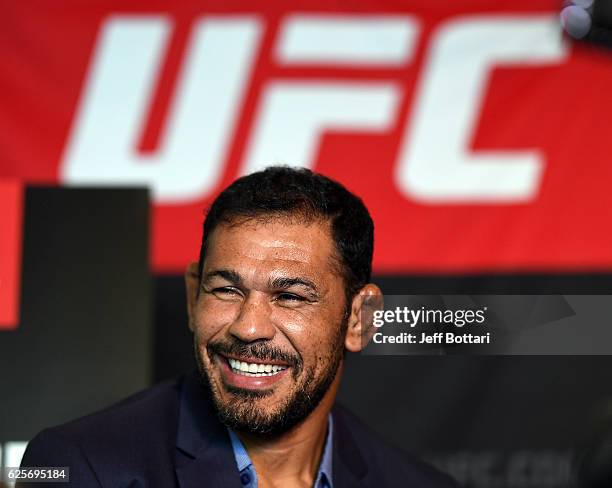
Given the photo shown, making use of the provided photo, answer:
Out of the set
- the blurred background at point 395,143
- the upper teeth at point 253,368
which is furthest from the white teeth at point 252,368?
the blurred background at point 395,143

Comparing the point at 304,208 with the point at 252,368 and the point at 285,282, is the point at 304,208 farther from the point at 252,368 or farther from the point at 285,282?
the point at 252,368

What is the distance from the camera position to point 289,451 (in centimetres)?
198

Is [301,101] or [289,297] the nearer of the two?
[289,297]

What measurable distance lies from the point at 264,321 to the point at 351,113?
Answer: 1.61 m

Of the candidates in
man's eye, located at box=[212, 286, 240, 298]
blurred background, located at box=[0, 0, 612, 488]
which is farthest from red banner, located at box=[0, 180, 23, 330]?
man's eye, located at box=[212, 286, 240, 298]

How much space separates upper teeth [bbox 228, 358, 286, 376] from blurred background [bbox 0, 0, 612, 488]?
1.39m

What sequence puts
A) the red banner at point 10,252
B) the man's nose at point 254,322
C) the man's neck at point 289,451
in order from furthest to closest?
the red banner at point 10,252, the man's neck at point 289,451, the man's nose at point 254,322

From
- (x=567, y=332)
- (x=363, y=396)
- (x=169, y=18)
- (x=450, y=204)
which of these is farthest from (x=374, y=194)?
(x=567, y=332)

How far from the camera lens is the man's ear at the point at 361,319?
1.98m

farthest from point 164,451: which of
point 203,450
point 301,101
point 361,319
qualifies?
point 301,101

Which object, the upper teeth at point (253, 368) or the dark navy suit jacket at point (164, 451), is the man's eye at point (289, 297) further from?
the dark navy suit jacket at point (164, 451)

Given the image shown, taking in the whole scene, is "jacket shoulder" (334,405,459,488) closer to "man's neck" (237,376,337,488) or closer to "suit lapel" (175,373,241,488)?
"man's neck" (237,376,337,488)

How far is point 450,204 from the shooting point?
10.5 feet

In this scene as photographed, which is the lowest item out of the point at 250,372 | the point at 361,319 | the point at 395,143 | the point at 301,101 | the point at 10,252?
the point at 250,372
